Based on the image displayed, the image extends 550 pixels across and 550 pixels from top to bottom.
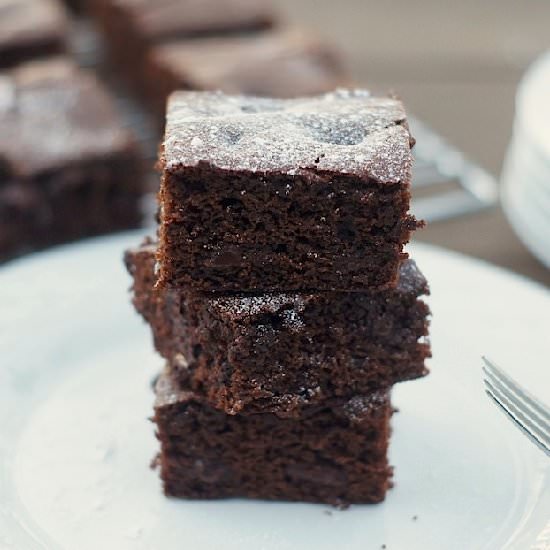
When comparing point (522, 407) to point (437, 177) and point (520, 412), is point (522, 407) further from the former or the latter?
point (437, 177)

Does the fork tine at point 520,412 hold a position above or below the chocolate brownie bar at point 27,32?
above

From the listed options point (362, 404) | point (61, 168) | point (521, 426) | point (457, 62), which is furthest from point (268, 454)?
point (457, 62)

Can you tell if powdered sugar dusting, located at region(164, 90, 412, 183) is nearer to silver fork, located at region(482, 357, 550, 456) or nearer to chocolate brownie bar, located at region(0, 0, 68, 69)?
silver fork, located at region(482, 357, 550, 456)

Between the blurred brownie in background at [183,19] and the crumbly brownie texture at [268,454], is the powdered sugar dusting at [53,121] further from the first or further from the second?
the crumbly brownie texture at [268,454]

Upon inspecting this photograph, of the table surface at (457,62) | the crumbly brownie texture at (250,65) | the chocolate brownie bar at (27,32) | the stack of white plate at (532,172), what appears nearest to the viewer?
the stack of white plate at (532,172)

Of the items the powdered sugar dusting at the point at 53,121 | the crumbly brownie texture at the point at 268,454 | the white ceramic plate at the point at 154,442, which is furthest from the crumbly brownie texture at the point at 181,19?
the crumbly brownie texture at the point at 268,454

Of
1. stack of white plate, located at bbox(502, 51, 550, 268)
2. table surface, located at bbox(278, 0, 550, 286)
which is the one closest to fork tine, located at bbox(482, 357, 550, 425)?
stack of white plate, located at bbox(502, 51, 550, 268)
